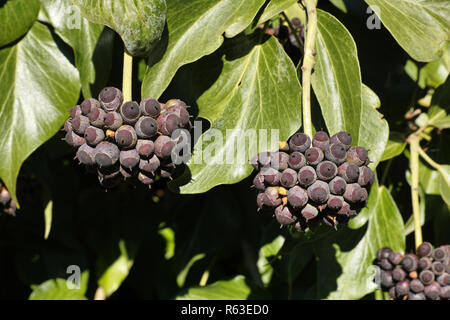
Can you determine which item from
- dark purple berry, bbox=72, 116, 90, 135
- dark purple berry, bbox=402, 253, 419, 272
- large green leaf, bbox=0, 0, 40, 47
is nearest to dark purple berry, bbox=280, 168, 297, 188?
dark purple berry, bbox=72, 116, 90, 135

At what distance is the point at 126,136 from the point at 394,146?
0.65m

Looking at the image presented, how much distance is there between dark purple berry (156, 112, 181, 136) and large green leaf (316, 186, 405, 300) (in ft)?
1.71

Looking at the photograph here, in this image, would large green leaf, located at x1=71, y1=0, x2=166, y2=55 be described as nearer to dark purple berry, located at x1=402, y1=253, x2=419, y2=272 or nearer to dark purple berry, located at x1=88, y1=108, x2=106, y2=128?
dark purple berry, located at x1=88, y1=108, x2=106, y2=128

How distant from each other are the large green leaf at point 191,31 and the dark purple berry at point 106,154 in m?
0.11

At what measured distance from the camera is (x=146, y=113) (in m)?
0.90

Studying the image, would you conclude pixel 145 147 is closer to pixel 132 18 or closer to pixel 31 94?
pixel 132 18

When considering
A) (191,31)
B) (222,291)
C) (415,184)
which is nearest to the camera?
(191,31)

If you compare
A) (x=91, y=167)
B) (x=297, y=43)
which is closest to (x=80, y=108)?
(x=91, y=167)

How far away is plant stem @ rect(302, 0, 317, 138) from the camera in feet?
3.04

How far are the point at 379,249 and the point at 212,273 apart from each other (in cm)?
59

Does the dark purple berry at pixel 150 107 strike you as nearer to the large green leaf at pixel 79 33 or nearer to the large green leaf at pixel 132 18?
the large green leaf at pixel 132 18

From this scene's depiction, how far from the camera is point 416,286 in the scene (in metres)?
1.18

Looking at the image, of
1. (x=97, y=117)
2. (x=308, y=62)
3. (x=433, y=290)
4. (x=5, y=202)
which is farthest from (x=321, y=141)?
(x=5, y=202)
